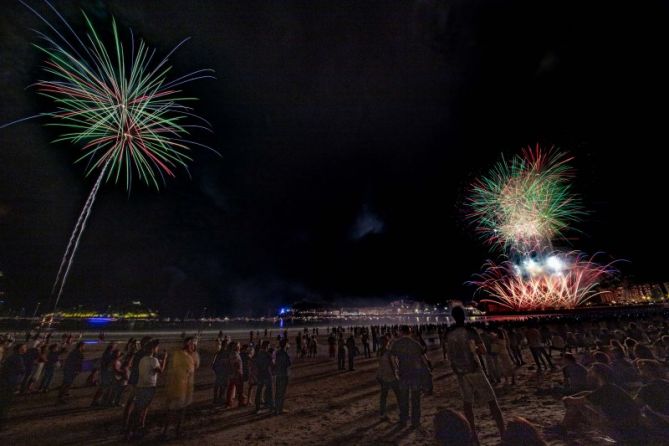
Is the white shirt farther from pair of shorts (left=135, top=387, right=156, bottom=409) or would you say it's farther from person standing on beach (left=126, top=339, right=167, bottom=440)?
pair of shorts (left=135, top=387, right=156, bottom=409)

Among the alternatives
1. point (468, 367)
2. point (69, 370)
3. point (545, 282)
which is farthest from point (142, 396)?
point (545, 282)

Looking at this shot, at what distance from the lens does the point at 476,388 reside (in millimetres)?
5812

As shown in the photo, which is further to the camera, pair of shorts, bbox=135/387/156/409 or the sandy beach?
pair of shorts, bbox=135/387/156/409

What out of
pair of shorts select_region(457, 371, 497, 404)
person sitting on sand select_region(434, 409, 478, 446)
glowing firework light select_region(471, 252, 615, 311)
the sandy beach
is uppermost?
glowing firework light select_region(471, 252, 615, 311)

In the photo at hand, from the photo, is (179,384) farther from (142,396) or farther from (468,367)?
(468,367)

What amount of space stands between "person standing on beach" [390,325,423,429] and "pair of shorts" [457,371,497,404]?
4.13 feet

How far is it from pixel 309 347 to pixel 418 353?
1701 centimetres

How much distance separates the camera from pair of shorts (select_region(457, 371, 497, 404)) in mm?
5730

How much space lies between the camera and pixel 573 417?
6.15 metres

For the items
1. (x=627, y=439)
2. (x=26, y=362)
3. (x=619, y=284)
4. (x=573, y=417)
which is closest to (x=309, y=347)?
(x=26, y=362)

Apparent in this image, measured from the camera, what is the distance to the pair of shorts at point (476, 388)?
18.8 feet

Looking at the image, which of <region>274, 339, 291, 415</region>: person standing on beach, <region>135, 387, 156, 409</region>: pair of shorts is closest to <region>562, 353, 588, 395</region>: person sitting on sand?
<region>274, 339, 291, 415</region>: person standing on beach

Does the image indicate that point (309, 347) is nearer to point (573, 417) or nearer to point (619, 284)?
point (573, 417)

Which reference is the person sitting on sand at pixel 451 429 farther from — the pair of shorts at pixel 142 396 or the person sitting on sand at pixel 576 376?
the pair of shorts at pixel 142 396
